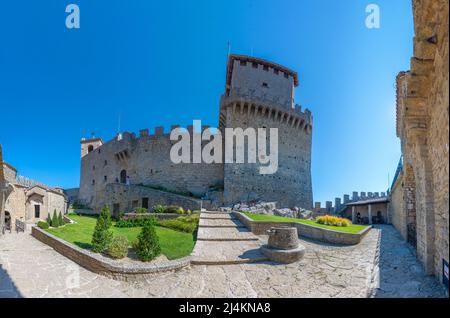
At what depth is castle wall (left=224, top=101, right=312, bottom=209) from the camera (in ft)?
84.6

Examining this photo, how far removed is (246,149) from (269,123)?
14.2 feet

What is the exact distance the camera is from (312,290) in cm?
599

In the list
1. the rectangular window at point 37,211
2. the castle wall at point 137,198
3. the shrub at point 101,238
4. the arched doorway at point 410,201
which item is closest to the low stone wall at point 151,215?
the castle wall at point 137,198

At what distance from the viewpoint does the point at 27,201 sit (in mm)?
25266

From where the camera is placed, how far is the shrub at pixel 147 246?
8.38 metres

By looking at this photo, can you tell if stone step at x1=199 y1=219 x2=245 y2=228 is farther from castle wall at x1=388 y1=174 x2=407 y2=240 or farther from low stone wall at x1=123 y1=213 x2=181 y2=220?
castle wall at x1=388 y1=174 x2=407 y2=240

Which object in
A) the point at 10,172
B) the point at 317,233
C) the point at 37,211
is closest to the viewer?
the point at 317,233

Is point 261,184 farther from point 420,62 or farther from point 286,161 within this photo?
point 420,62

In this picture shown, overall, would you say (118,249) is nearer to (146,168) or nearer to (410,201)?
(410,201)

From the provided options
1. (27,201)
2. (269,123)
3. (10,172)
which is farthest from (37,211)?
(269,123)

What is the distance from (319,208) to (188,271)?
29035 mm

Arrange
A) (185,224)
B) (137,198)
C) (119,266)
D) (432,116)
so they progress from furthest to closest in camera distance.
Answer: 1. (137,198)
2. (185,224)
3. (119,266)
4. (432,116)

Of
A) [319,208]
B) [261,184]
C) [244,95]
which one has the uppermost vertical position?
[244,95]
